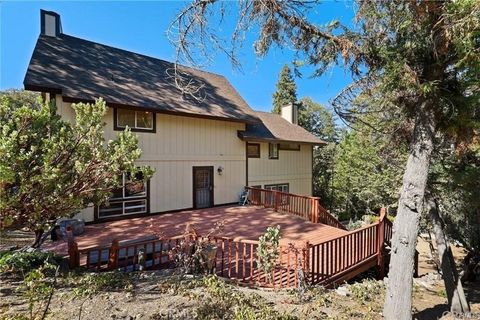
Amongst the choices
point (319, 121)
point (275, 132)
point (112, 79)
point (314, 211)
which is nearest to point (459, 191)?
point (314, 211)

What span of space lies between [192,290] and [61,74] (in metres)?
8.28

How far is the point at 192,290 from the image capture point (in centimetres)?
445

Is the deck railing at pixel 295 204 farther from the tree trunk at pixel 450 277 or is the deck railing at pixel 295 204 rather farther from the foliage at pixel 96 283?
the foliage at pixel 96 283

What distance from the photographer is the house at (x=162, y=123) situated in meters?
9.34

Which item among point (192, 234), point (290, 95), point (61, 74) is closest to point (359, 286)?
point (192, 234)

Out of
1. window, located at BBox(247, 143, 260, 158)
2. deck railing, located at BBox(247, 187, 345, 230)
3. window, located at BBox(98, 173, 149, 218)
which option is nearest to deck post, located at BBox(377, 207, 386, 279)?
deck railing, located at BBox(247, 187, 345, 230)

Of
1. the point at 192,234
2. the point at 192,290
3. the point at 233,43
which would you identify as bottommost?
the point at 192,290

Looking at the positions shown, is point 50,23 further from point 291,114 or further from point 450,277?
point 450,277

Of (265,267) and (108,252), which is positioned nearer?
(265,267)

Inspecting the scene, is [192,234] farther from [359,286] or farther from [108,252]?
[359,286]

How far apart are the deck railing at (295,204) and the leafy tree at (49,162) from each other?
24.9 feet

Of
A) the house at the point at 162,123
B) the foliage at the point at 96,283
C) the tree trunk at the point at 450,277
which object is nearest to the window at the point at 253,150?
the house at the point at 162,123

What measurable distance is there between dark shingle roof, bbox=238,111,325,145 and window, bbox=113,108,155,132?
14.8 ft

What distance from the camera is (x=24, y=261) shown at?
15.6ft
